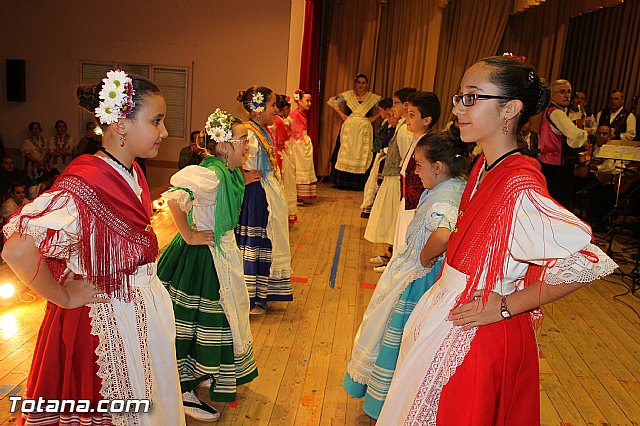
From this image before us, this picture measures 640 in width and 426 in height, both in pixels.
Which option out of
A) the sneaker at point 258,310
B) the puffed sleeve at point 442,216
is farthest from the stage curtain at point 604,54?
the puffed sleeve at point 442,216

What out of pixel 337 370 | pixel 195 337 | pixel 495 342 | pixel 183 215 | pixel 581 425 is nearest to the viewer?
pixel 495 342

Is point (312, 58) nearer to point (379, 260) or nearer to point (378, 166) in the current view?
point (378, 166)

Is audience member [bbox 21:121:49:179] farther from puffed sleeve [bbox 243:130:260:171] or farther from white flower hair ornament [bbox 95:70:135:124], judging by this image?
white flower hair ornament [bbox 95:70:135:124]

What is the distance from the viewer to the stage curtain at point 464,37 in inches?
368

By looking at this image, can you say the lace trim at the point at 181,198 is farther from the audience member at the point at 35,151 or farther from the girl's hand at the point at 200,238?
the audience member at the point at 35,151

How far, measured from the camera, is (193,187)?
2.63 meters

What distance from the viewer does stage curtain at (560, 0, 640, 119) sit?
8.46 meters

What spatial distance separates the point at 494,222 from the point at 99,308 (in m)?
1.19

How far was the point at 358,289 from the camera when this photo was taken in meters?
4.75

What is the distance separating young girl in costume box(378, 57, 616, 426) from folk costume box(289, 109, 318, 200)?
5.92 metres

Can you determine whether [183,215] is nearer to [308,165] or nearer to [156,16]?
[308,165]

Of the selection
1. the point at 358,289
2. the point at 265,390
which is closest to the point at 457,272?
the point at 265,390

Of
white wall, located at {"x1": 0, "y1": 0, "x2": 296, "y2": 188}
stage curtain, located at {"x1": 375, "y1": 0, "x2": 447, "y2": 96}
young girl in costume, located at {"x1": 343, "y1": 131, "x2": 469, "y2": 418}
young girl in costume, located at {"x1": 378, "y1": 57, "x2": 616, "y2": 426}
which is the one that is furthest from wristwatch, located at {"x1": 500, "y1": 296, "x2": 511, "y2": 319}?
white wall, located at {"x1": 0, "y1": 0, "x2": 296, "y2": 188}

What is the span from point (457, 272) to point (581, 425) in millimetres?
1761
